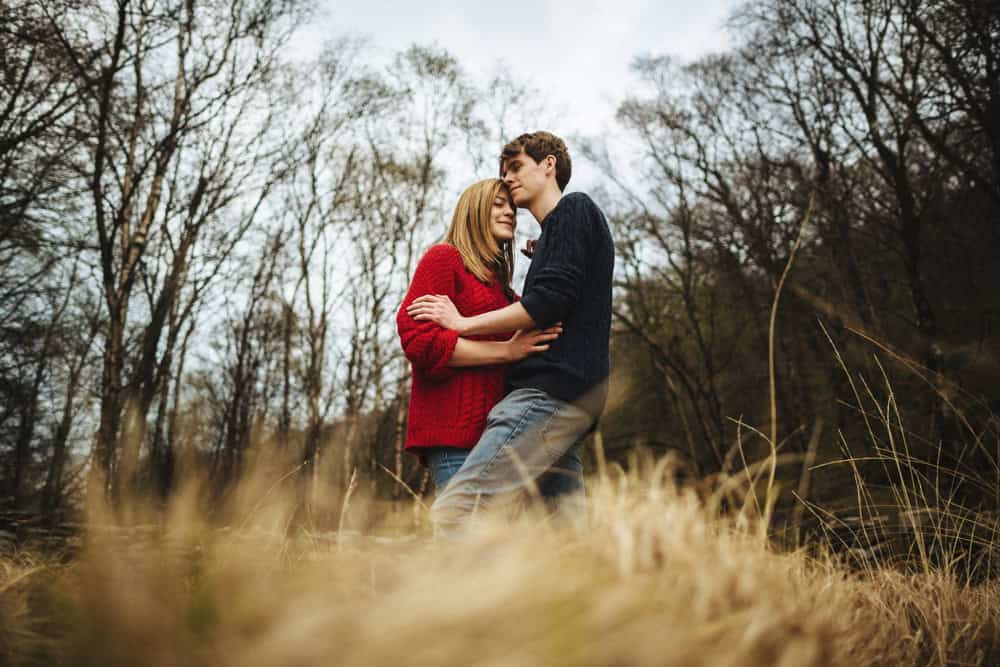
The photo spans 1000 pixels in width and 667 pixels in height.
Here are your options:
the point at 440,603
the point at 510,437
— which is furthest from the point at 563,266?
the point at 440,603

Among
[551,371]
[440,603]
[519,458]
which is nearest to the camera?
[440,603]

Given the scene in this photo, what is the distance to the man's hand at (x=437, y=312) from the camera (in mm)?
1903

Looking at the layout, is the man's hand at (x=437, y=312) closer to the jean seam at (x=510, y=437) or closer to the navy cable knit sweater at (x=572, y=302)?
the navy cable knit sweater at (x=572, y=302)

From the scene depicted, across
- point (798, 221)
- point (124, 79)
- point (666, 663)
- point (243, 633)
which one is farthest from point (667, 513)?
point (798, 221)

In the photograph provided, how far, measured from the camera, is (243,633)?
21.6 inches

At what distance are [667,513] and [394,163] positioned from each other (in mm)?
14221

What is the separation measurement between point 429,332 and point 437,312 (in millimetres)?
72

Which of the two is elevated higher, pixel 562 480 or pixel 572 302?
pixel 572 302

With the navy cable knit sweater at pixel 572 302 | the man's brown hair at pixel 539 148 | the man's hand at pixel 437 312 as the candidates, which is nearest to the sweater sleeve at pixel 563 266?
the navy cable knit sweater at pixel 572 302

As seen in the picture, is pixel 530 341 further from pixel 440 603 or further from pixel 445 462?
pixel 440 603

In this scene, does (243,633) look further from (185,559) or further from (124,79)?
(124,79)

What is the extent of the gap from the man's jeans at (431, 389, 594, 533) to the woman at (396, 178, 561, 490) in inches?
7.0

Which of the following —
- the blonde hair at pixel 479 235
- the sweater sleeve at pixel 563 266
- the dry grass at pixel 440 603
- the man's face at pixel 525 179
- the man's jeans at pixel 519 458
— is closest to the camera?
the dry grass at pixel 440 603

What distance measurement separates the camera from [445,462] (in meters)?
1.97
